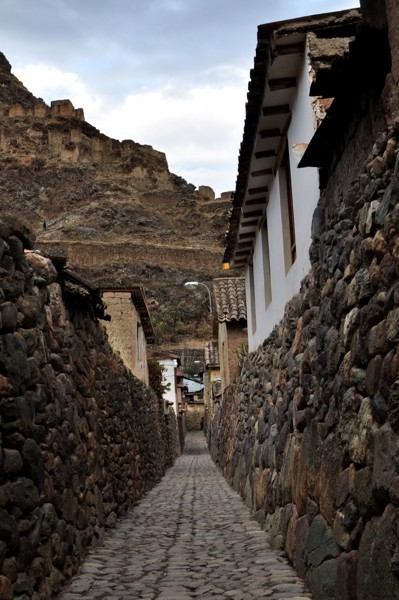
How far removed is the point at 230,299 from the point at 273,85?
12989mm

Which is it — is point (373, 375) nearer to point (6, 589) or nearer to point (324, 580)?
point (324, 580)

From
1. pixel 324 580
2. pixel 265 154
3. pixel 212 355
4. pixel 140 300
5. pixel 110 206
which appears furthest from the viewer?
pixel 110 206

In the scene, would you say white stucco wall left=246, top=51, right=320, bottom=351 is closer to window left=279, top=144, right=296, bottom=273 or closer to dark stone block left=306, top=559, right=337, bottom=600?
window left=279, top=144, right=296, bottom=273

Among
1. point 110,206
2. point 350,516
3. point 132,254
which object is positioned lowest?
point 350,516

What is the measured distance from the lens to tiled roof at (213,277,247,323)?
62.0 feet

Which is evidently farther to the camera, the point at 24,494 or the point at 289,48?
the point at 289,48

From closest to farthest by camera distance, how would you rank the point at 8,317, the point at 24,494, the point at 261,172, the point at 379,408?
the point at 379,408 < the point at 24,494 < the point at 8,317 < the point at 261,172

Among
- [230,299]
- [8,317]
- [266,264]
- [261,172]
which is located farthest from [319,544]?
[230,299]

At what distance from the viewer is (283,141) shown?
26.3 ft

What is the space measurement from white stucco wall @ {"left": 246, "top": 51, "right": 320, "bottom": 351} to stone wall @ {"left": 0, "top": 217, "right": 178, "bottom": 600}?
254 cm

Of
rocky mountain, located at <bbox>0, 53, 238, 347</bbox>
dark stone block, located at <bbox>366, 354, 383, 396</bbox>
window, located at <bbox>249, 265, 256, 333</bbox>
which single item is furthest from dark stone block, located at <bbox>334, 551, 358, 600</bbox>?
rocky mountain, located at <bbox>0, 53, 238, 347</bbox>

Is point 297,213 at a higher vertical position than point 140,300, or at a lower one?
lower

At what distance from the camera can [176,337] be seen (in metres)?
60.0

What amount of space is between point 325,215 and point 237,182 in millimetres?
3746
